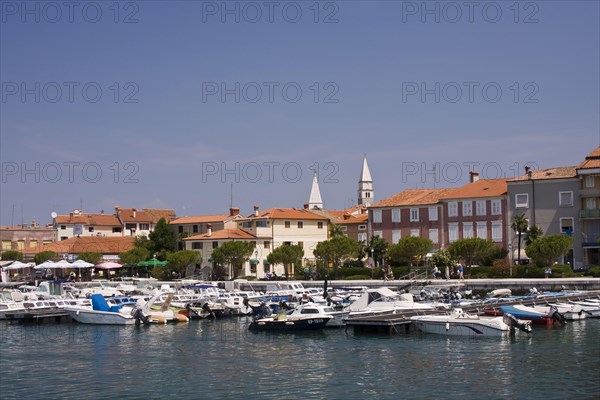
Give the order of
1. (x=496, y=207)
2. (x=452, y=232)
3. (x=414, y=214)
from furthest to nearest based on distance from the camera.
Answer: (x=414, y=214), (x=452, y=232), (x=496, y=207)

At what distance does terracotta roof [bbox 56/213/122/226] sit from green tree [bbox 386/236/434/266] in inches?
2478

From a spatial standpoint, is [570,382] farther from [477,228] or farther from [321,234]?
[321,234]

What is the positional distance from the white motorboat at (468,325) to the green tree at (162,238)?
6483 cm

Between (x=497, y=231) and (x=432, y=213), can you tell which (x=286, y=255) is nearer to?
(x=432, y=213)

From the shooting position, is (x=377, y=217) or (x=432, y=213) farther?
(x=377, y=217)

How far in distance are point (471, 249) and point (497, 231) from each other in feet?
28.2

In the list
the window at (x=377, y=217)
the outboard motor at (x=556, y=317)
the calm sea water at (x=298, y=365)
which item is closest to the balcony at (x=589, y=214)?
the window at (x=377, y=217)

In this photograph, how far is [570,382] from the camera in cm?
3275

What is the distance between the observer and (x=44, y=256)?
107375 mm

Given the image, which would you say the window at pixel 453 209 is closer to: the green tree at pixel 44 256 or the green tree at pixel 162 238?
the green tree at pixel 162 238

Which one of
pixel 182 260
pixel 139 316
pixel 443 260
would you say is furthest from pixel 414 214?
pixel 139 316

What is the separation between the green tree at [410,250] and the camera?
83500 mm

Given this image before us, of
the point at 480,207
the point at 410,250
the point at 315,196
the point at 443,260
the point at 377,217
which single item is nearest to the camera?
the point at 443,260

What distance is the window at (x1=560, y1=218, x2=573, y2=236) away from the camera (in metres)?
82.0
